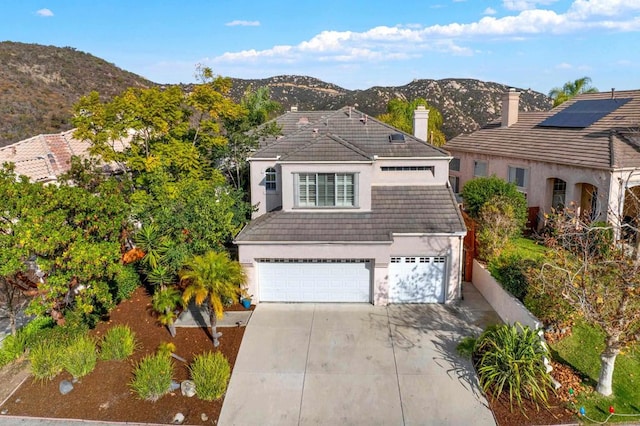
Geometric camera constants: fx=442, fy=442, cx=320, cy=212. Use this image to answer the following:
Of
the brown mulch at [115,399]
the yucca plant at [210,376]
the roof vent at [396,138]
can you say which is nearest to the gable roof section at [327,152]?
the roof vent at [396,138]

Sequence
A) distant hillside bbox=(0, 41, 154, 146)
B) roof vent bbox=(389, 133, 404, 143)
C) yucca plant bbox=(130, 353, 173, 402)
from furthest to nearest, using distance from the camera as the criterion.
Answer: distant hillside bbox=(0, 41, 154, 146) → roof vent bbox=(389, 133, 404, 143) → yucca plant bbox=(130, 353, 173, 402)

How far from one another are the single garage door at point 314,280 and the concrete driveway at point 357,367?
46cm

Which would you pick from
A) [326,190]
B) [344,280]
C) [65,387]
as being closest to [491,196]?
[326,190]

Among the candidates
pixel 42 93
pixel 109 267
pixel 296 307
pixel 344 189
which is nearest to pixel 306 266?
pixel 296 307

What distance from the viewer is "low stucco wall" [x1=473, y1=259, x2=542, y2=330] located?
1400cm

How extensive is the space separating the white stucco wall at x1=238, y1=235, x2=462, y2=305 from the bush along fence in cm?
129

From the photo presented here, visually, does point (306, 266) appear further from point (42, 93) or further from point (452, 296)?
point (42, 93)

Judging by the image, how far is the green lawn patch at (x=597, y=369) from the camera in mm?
11414

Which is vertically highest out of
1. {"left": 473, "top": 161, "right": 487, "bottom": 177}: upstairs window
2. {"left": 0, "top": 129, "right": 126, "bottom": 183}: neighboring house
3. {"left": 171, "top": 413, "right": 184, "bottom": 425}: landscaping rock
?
{"left": 0, "top": 129, "right": 126, "bottom": 183}: neighboring house

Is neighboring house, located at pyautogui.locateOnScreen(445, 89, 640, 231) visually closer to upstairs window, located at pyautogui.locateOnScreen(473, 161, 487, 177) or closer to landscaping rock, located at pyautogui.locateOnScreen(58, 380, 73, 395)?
upstairs window, located at pyautogui.locateOnScreen(473, 161, 487, 177)

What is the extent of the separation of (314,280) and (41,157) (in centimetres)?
1448

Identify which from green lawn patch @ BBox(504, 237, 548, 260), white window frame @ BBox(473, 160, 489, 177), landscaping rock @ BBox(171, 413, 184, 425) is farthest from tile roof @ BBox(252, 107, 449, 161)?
white window frame @ BBox(473, 160, 489, 177)

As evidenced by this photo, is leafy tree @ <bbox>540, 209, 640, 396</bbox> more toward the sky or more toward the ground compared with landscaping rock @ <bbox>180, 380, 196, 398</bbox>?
more toward the sky

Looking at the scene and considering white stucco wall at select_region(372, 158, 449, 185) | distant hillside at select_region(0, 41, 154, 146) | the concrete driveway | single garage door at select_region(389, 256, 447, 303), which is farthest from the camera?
distant hillside at select_region(0, 41, 154, 146)
